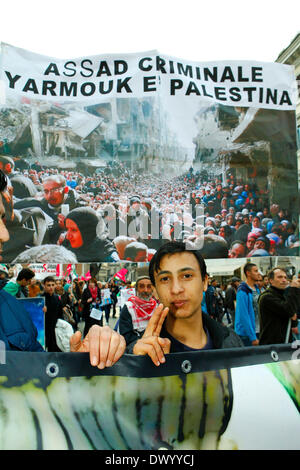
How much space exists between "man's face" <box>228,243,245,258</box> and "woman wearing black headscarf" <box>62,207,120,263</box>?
2.99 feet

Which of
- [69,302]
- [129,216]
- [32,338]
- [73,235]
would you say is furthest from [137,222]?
[69,302]

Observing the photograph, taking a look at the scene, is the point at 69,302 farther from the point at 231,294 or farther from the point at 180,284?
the point at 180,284

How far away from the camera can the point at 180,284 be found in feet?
6.54

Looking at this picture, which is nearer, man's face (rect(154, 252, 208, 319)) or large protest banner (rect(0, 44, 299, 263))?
man's face (rect(154, 252, 208, 319))

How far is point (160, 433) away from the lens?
137 cm

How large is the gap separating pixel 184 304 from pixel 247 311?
9.78 feet

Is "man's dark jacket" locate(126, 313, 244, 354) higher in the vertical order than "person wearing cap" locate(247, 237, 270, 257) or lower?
lower

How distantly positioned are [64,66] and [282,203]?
2.07m

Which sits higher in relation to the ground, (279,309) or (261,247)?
(261,247)

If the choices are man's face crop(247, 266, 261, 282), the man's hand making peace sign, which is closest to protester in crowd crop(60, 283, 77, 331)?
man's face crop(247, 266, 261, 282)

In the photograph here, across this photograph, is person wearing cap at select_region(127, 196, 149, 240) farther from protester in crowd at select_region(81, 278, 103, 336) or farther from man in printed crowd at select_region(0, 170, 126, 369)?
protester in crowd at select_region(81, 278, 103, 336)

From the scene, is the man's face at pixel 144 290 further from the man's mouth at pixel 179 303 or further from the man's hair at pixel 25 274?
the man's mouth at pixel 179 303

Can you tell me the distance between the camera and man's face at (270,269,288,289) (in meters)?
4.35

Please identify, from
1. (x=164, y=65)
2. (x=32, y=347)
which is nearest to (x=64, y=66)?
(x=164, y=65)
